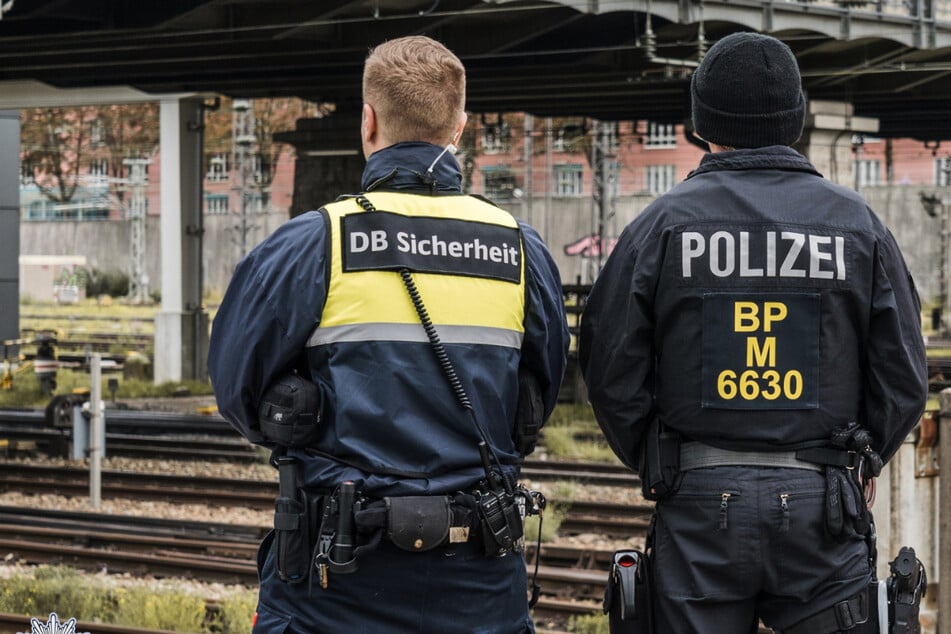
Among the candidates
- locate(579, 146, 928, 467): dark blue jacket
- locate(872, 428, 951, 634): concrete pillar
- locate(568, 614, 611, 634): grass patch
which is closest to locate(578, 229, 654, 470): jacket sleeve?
locate(579, 146, 928, 467): dark blue jacket

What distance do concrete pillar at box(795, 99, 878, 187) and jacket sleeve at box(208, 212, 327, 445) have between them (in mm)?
20657

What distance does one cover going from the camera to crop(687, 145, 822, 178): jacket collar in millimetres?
3604

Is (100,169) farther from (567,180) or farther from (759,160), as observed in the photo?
(759,160)

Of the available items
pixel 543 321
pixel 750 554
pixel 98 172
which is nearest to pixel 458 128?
pixel 543 321

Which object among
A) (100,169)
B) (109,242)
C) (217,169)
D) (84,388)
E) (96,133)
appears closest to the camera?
(84,388)

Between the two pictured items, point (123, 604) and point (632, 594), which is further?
point (123, 604)

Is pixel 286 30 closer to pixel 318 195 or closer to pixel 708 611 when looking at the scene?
pixel 318 195

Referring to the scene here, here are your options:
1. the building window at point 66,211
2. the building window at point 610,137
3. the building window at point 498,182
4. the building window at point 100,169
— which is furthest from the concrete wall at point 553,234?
the building window at point 66,211

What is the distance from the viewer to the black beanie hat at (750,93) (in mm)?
3588

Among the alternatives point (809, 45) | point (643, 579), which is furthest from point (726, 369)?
point (809, 45)

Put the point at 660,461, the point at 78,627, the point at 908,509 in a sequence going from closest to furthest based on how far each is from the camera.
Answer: the point at 660,461 < the point at 908,509 < the point at 78,627

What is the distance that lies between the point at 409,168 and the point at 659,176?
52024 mm

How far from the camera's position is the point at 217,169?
2372 inches

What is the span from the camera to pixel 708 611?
11.3 feet
